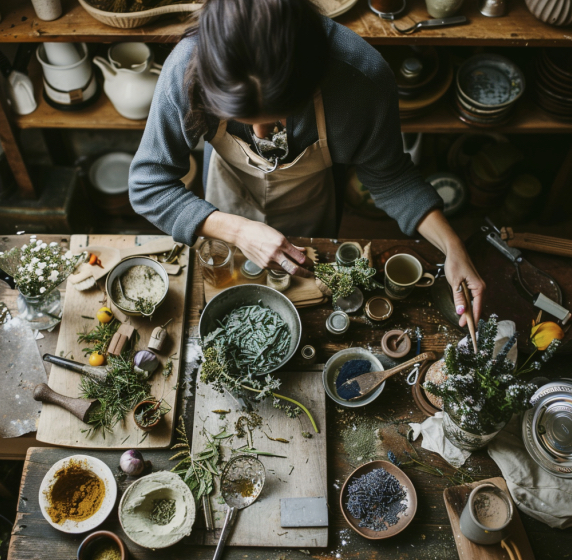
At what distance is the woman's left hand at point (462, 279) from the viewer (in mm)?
1850

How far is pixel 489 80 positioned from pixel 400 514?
7.67 feet

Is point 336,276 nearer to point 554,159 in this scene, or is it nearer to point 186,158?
point 186,158

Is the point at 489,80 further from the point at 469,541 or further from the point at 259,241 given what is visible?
the point at 469,541

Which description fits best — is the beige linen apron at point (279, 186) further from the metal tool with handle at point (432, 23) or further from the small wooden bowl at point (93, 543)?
the small wooden bowl at point (93, 543)

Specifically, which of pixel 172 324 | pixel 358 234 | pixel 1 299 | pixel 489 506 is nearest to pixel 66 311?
pixel 1 299

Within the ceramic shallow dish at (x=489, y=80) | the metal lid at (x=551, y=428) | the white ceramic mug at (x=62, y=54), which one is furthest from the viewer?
the ceramic shallow dish at (x=489, y=80)

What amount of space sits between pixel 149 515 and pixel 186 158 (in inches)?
51.1

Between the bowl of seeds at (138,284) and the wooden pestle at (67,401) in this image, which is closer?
the wooden pestle at (67,401)

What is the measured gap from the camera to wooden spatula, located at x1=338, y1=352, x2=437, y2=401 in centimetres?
186

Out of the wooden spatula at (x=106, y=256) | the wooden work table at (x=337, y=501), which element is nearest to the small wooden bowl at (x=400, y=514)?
the wooden work table at (x=337, y=501)

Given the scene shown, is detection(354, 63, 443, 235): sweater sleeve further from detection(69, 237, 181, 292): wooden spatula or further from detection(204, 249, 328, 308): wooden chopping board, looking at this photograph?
detection(69, 237, 181, 292): wooden spatula

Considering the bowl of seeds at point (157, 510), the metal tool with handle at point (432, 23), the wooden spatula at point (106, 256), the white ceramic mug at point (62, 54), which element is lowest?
the bowl of seeds at point (157, 510)

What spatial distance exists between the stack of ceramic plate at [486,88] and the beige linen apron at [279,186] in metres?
1.03

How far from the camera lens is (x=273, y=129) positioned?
1949 mm
